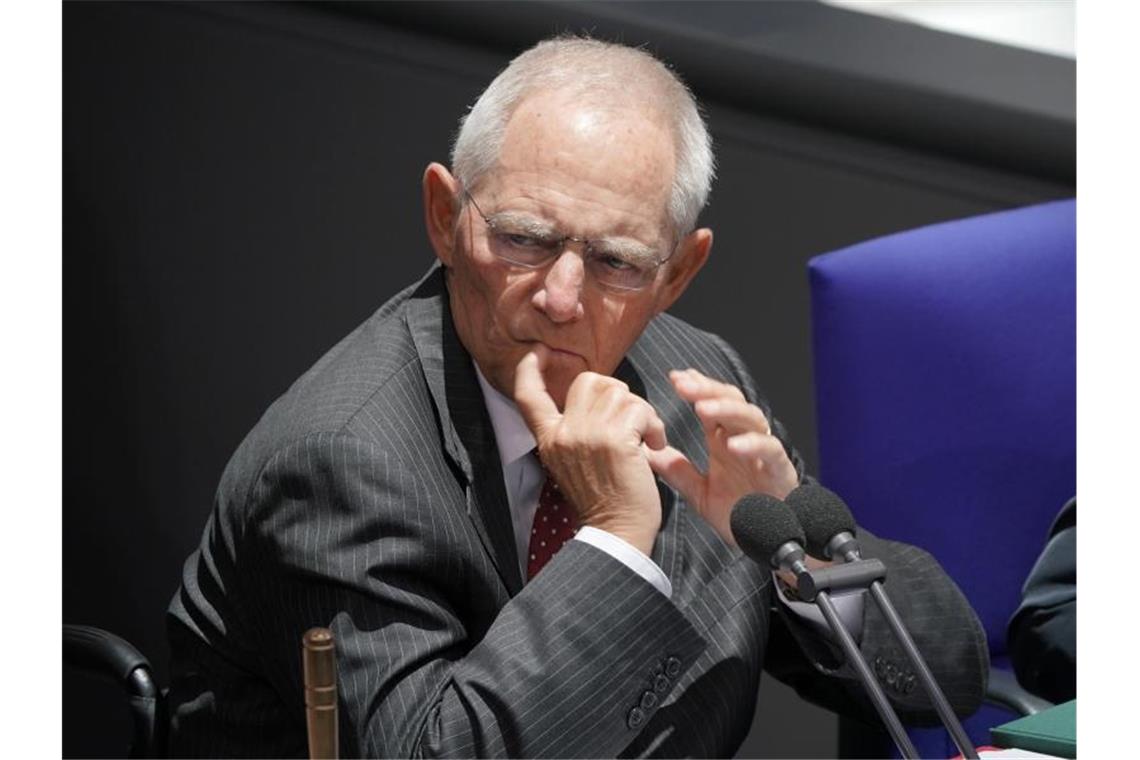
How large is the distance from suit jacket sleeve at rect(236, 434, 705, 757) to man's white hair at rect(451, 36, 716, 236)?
0.35m

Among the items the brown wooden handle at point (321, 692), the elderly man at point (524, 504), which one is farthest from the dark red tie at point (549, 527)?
the brown wooden handle at point (321, 692)

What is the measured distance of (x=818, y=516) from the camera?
5.32ft

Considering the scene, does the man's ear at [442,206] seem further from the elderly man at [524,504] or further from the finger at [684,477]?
the finger at [684,477]

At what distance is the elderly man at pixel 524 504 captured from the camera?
1.87m

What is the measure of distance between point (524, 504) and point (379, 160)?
1.30 metres

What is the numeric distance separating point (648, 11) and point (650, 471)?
1.45 meters

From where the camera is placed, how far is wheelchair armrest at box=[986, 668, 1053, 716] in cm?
238

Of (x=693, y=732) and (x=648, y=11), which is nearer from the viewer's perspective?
(x=693, y=732)

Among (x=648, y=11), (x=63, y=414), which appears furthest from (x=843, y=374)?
(x=63, y=414)

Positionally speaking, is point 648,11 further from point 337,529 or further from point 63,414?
point 337,529

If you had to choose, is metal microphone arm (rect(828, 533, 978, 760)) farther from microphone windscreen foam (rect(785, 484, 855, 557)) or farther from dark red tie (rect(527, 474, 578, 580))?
dark red tie (rect(527, 474, 578, 580))

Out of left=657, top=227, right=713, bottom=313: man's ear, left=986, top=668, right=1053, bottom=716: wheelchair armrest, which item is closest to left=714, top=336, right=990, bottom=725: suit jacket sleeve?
left=986, top=668, right=1053, bottom=716: wheelchair armrest

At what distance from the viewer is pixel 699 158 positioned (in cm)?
210

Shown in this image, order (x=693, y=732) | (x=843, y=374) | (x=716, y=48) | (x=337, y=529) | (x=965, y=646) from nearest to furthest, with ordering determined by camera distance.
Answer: (x=337, y=529) < (x=693, y=732) < (x=965, y=646) < (x=843, y=374) < (x=716, y=48)
